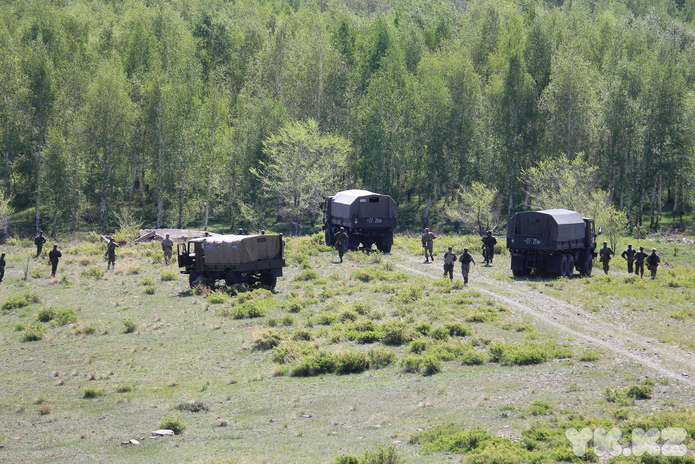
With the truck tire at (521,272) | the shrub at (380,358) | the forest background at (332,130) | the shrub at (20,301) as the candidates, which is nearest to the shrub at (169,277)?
the shrub at (20,301)

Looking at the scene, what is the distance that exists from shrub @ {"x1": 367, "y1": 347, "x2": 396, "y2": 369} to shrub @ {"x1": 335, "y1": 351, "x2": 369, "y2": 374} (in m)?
0.22

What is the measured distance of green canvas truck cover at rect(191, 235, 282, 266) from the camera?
33844mm

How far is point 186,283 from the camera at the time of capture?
38.6m

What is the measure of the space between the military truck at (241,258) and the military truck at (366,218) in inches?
433

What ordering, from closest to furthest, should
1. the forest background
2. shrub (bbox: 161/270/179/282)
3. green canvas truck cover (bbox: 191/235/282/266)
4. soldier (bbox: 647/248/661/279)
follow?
green canvas truck cover (bbox: 191/235/282/266), soldier (bbox: 647/248/661/279), shrub (bbox: 161/270/179/282), the forest background

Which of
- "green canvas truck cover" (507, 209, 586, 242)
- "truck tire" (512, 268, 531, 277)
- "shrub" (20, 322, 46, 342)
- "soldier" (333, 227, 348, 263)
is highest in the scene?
"green canvas truck cover" (507, 209, 586, 242)

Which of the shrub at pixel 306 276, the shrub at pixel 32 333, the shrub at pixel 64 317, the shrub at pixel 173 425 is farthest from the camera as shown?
the shrub at pixel 306 276

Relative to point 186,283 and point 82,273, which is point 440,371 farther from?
point 82,273

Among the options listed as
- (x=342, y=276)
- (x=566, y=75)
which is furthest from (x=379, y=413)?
(x=566, y=75)

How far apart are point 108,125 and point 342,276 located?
39.7 metres

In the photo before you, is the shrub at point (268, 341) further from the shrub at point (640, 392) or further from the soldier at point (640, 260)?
the soldier at point (640, 260)

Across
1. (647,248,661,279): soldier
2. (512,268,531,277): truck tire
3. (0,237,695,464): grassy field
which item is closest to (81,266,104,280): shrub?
(0,237,695,464): grassy field

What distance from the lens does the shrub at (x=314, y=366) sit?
22.1m

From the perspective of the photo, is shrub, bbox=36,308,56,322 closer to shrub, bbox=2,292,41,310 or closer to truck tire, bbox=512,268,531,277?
shrub, bbox=2,292,41,310
